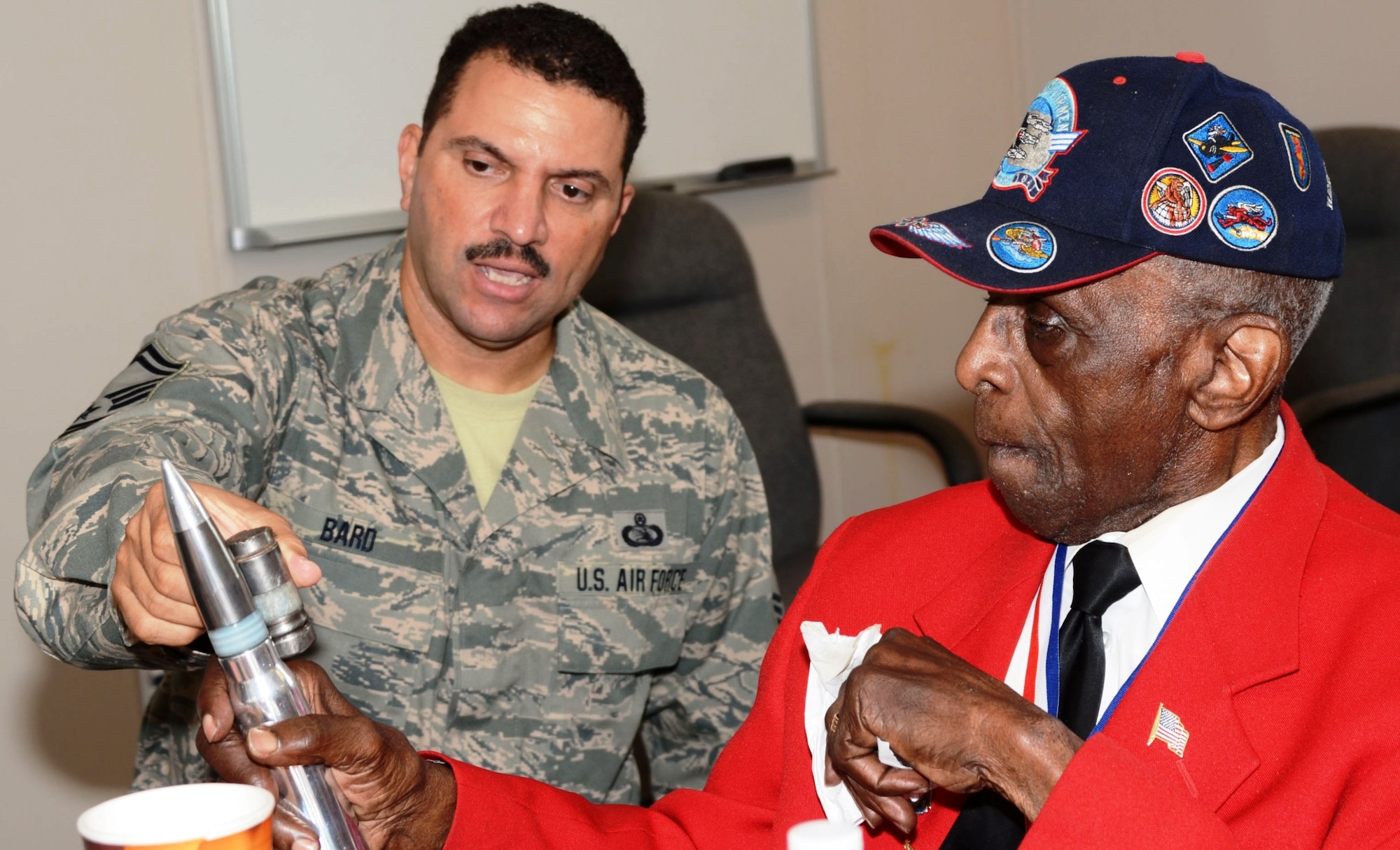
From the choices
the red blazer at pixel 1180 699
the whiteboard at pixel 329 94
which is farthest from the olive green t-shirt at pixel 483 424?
the whiteboard at pixel 329 94

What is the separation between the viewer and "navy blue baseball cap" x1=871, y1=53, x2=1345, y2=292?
91 centimetres

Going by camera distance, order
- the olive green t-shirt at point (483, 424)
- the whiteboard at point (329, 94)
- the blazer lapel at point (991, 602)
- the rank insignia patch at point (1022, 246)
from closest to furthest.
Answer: the rank insignia patch at point (1022, 246)
the blazer lapel at point (991, 602)
the olive green t-shirt at point (483, 424)
the whiteboard at point (329, 94)

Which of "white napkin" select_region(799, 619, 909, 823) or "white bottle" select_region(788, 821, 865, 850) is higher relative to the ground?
"white bottle" select_region(788, 821, 865, 850)

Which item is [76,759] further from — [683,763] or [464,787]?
[464,787]

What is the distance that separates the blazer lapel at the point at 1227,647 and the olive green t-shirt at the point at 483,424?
96 cm

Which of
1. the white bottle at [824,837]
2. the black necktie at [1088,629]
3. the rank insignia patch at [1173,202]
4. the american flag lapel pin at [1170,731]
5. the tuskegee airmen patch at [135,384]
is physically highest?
the rank insignia patch at [1173,202]

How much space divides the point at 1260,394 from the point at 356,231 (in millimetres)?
1746

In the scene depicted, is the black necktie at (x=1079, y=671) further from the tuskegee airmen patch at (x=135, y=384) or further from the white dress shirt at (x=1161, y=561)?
the tuskegee airmen patch at (x=135, y=384)

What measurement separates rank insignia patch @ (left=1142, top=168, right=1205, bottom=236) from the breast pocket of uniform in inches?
39.8

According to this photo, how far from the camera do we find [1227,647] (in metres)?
0.94

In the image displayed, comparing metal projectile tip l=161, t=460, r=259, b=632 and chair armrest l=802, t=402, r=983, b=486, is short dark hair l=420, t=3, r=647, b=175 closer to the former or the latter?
chair armrest l=802, t=402, r=983, b=486

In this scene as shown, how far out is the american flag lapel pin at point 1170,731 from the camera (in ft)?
3.00

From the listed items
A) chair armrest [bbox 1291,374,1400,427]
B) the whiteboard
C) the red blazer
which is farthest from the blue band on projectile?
chair armrest [bbox 1291,374,1400,427]

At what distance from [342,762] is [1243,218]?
723 mm
